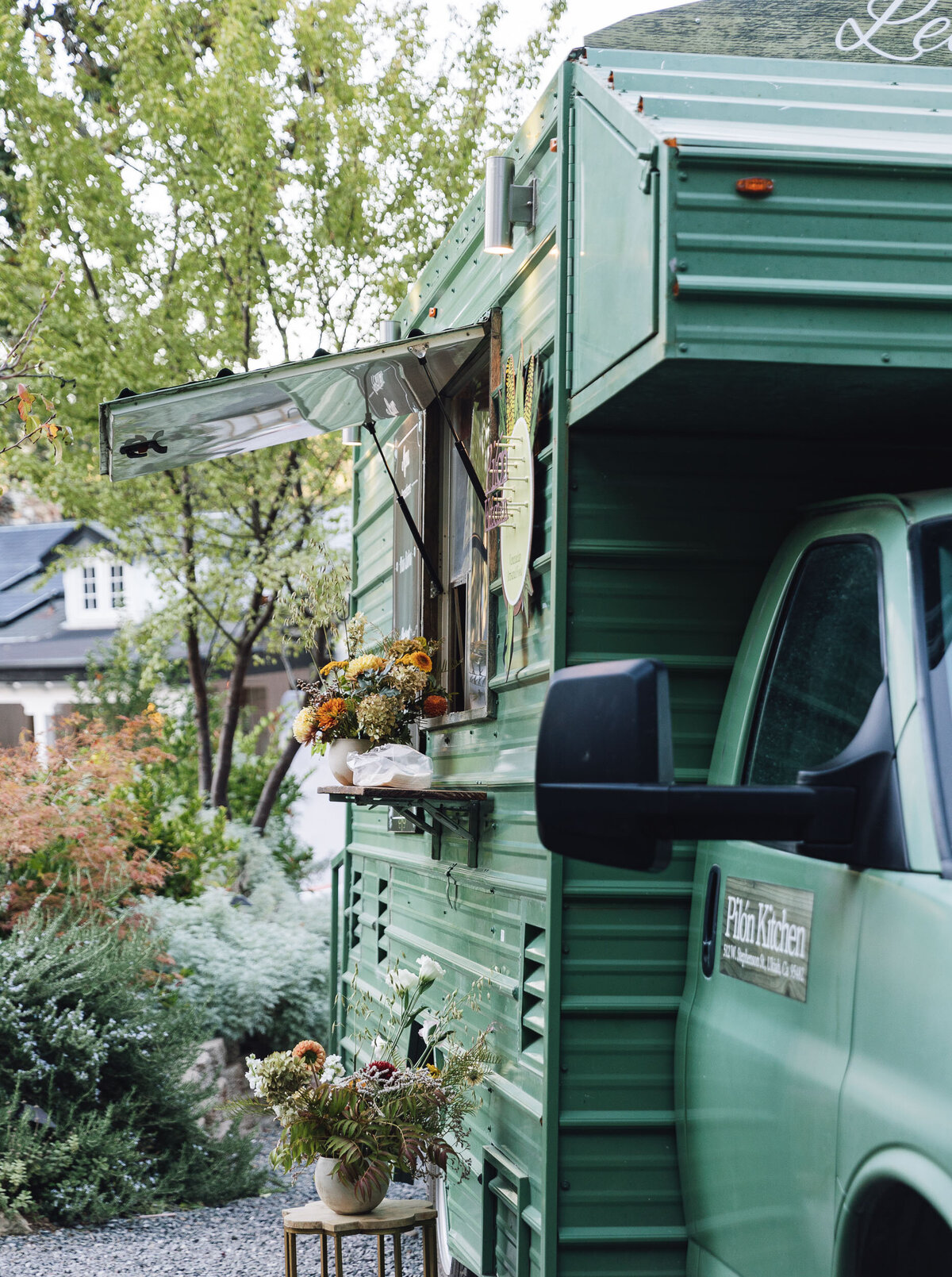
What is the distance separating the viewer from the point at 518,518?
13.0 feet

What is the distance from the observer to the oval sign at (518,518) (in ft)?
12.6

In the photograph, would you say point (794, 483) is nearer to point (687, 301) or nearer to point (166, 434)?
point (687, 301)

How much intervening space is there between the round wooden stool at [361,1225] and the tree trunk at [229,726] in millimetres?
11352

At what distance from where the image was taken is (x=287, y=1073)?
4.67 m

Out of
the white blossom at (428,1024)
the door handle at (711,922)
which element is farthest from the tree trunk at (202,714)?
the door handle at (711,922)

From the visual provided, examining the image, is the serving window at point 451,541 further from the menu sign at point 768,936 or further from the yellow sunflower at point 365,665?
the menu sign at point 768,936

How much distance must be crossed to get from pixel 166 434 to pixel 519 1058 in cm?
266

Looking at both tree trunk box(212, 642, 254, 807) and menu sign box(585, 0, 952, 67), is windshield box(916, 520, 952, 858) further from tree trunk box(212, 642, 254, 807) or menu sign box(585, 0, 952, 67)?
tree trunk box(212, 642, 254, 807)

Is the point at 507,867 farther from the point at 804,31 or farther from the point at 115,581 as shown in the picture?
the point at 115,581

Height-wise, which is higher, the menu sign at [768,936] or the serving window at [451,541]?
the serving window at [451,541]

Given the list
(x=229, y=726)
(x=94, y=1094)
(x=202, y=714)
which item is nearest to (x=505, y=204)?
(x=94, y=1094)

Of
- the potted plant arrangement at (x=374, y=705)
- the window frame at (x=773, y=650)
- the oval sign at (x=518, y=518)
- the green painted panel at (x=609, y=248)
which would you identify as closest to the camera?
the green painted panel at (x=609, y=248)

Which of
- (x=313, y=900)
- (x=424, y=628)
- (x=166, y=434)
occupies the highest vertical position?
(x=166, y=434)

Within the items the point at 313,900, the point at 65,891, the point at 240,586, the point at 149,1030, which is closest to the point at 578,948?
the point at 149,1030
